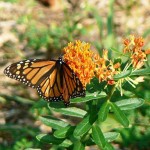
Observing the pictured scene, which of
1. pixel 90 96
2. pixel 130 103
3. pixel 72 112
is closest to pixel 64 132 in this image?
pixel 72 112

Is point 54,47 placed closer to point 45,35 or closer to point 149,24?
point 45,35

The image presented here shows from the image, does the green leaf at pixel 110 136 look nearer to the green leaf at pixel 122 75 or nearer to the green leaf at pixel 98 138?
the green leaf at pixel 98 138

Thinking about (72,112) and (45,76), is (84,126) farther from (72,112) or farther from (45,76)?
(45,76)

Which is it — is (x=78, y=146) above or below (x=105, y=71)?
below

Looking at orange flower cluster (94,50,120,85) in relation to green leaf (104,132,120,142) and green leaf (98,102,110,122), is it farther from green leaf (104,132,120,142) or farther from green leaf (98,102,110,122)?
green leaf (104,132,120,142)

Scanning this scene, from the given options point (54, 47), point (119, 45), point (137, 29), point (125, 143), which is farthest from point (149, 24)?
point (125, 143)

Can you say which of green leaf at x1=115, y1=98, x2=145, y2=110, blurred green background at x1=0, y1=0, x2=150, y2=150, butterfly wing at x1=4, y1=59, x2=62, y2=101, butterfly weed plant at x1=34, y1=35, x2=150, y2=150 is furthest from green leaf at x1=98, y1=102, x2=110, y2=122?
blurred green background at x1=0, y1=0, x2=150, y2=150
